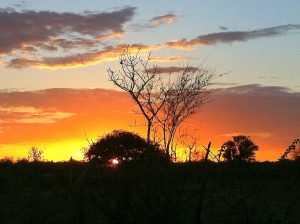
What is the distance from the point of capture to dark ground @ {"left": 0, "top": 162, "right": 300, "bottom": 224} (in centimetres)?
860

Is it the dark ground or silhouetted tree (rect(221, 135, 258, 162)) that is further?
silhouetted tree (rect(221, 135, 258, 162))

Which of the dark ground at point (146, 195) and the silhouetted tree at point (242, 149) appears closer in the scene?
the dark ground at point (146, 195)

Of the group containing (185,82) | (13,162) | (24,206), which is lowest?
(24,206)

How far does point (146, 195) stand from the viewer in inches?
336

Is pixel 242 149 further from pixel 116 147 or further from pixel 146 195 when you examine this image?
pixel 146 195

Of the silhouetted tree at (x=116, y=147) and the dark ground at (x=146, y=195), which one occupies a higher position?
the silhouetted tree at (x=116, y=147)

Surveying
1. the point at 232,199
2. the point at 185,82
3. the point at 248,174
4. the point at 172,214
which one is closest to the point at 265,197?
the point at 232,199

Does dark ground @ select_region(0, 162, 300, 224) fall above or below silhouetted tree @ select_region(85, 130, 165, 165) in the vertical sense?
below

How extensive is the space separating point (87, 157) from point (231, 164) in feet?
25.3

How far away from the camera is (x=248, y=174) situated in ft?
83.3

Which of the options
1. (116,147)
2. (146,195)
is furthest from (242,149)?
(146,195)

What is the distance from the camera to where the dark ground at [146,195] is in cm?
860

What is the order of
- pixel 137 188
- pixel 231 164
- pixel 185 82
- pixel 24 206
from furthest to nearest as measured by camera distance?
pixel 185 82 < pixel 231 164 < pixel 24 206 < pixel 137 188

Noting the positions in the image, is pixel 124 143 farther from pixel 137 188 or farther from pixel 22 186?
pixel 137 188
